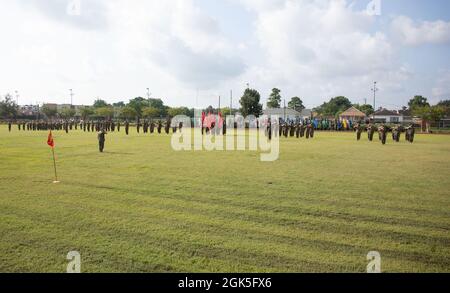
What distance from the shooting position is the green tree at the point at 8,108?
89.3 meters

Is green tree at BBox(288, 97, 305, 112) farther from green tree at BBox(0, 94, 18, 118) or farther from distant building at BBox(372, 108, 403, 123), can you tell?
green tree at BBox(0, 94, 18, 118)

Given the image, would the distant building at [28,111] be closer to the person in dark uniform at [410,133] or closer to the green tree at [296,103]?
the green tree at [296,103]

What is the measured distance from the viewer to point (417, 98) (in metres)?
112

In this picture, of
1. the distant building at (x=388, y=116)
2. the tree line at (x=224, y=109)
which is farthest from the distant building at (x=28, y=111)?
the distant building at (x=388, y=116)

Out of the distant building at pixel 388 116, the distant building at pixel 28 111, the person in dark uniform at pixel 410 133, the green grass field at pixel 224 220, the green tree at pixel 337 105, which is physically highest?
the green tree at pixel 337 105

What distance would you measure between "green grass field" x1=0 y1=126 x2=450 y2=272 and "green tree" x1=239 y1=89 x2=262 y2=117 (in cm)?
5797

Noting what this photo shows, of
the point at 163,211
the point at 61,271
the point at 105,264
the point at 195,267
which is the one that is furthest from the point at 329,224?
the point at 61,271

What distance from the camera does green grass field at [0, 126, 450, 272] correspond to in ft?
15.5

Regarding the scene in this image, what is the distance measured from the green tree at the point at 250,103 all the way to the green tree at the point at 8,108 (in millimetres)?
64032

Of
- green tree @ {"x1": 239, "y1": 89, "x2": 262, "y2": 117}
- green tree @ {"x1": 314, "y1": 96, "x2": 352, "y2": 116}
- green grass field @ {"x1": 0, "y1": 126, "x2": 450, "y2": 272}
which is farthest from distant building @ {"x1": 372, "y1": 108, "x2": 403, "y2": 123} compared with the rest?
green grass field @ {"x1": 0, "y1": 126, "x2": 450, "y2": 272}

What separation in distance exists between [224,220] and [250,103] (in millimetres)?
63906

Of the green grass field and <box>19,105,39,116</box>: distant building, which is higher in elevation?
<box>19,105,39,116</box>: distant building
